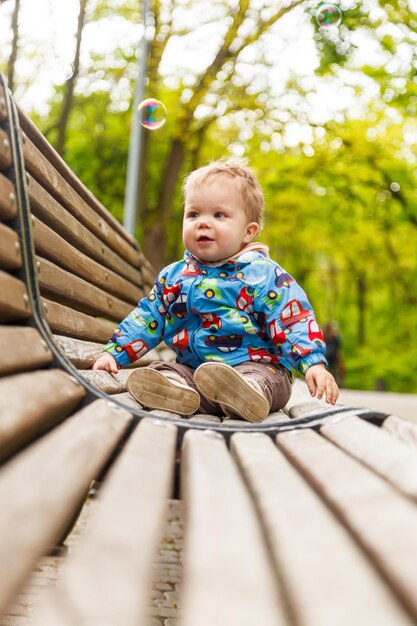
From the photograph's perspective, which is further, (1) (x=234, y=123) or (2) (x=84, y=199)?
(1) (x=234, y=123)

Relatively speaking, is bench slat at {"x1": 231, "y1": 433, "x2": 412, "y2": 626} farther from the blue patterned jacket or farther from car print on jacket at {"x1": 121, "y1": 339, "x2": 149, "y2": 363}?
car print on jacket at {"x1": 121, "y1": 339, "x2": 149, "y2": 363}

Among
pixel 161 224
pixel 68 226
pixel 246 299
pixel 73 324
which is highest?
pixel 161 224

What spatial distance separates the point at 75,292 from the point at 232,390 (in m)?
0.84

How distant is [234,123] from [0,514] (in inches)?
640

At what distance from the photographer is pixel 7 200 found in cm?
200

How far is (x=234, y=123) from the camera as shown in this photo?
54.4ft

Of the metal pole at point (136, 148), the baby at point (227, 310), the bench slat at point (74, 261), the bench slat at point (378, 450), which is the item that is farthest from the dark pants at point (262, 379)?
the metal pole at point (136, 148)

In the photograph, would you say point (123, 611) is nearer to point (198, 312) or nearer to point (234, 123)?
point (198, 312)

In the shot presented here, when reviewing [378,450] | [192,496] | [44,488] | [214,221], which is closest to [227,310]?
[214,221]

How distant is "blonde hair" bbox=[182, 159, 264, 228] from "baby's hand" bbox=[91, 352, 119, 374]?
0.76 metres

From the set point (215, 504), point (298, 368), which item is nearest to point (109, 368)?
point (298, 368)

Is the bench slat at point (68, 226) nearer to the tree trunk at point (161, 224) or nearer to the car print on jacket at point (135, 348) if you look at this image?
the car print on jacket at point (135, 348)

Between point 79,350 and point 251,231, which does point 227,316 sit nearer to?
point 251,231

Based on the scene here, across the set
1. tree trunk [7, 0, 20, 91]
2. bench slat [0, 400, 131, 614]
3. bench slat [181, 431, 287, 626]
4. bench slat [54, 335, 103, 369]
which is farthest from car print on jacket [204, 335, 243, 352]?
tree trunk [7, 0, 20, 91]
